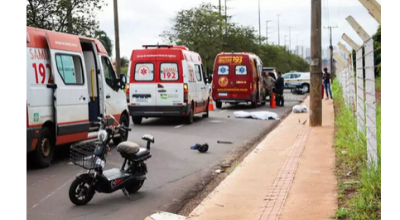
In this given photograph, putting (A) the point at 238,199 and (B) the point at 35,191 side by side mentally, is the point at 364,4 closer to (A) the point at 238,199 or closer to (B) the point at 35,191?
(A) the point at 238,199

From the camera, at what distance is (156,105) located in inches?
702

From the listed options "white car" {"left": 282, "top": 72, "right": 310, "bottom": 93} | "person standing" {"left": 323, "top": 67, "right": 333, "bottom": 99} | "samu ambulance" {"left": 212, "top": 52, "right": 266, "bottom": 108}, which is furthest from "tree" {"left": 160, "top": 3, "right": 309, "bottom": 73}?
"samu ambulance" {"left": 212, "top": 52, "right": 266, "bottom": 108}

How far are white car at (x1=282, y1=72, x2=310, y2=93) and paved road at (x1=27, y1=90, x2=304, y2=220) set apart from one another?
31754 millimetres

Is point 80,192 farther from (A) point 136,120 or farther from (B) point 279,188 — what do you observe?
(A) point 136,120

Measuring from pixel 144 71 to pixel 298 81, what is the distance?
31.8 m

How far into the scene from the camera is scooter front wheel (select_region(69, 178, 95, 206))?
724 centimetres

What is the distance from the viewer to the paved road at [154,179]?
7113 millimetres

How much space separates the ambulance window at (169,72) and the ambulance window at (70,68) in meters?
6.52

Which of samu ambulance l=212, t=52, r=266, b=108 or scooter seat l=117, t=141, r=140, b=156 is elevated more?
samu ambulance l=212, t=52, r=266, b=108

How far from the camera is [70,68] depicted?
1085 cm

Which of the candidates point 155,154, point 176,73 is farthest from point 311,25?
point 155,154

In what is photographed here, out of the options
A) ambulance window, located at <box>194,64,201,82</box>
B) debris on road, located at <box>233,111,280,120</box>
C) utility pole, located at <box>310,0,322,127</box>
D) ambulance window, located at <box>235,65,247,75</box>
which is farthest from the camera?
ambulance window, located at <box>235,65,247,75</box>

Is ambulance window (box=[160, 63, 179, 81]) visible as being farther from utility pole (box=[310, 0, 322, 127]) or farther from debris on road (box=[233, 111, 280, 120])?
debris on road (box=[233, 111, 280, 120])

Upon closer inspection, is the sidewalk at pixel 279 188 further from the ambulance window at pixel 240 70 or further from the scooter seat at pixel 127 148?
the ambulance window at pixel 240 70
